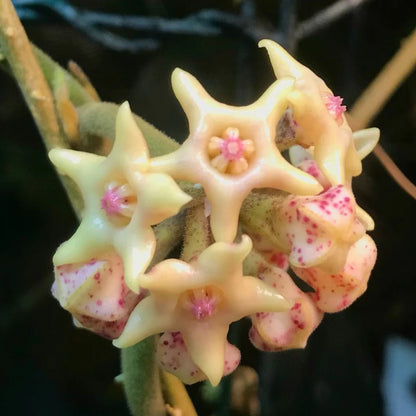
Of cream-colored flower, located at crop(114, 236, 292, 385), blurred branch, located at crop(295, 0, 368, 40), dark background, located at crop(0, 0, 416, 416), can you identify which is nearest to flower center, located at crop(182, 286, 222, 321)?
cream-colored flower, located at crop(114, 236, 292, 385)

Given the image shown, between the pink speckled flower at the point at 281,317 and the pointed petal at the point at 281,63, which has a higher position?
the pointed petal at the point at 281,63

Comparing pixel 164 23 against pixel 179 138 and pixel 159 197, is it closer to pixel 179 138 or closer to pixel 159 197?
pixel 179 138

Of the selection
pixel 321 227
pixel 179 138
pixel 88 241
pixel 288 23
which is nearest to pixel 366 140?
pixel 321 227

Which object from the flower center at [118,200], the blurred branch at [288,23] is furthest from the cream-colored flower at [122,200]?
the blurred branch at [288,23]

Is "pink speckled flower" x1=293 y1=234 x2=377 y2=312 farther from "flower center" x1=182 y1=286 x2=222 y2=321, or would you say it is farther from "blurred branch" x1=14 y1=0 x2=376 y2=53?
"blurred branch" x1=14 y1=0 x2=376 y2=53

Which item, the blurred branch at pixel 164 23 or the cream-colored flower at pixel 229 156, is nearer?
the cream-colored flower at pixel 229 156

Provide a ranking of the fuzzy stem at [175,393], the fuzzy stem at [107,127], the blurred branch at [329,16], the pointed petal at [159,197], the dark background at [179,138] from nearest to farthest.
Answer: the pointed petal at [159,197] → the fuzzy stem at [107,127] → the fuzzy stem at [175,393] → the blurred branch at [329,16] → the dark background at [179,138]

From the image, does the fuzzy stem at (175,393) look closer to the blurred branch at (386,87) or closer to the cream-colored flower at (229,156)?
the cream-colored flower at (229,156)

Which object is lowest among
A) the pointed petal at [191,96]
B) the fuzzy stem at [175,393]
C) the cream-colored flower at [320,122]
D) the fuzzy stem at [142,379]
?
the fuzzy stem at [175,393]
